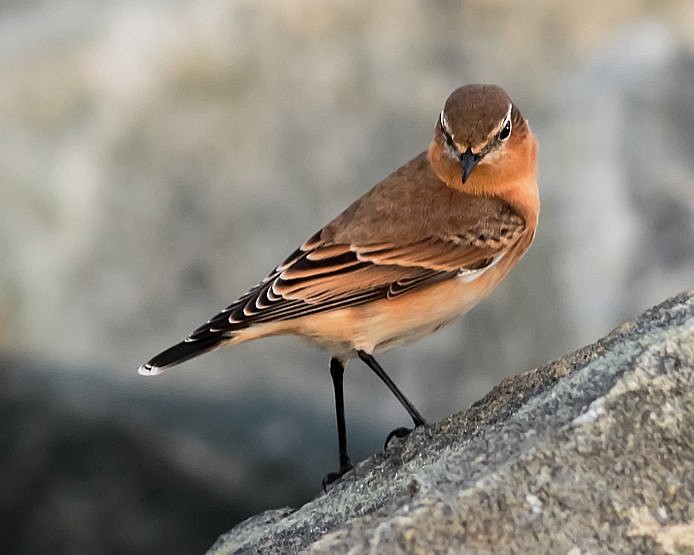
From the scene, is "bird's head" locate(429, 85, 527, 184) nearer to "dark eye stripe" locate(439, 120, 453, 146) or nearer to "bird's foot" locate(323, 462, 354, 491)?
"dark eye stripe" locate(439, 120, 453, 146)

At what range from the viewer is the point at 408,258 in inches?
217

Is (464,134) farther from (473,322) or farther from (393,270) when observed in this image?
(473,322)

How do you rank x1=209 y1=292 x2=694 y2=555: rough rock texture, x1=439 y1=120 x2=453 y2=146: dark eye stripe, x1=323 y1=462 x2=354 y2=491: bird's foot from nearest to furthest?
x1=209 y1=292 x2=694 y2=555: rough rock texture → x1=323 y1=462 x2=354 y2=491: bird's foot → x1=439 y1=120 x2=453 y2=146: dark eye stripe

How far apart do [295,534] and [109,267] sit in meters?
5.29

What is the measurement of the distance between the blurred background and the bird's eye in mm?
3194

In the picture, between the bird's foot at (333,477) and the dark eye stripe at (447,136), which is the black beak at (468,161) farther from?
the bird's foot at (333,477)

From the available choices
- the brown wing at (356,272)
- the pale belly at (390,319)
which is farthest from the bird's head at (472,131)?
the pale belly at (390,319)

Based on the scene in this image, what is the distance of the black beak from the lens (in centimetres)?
554

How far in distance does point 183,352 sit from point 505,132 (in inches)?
72.5

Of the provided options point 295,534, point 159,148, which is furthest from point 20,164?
point 295,534

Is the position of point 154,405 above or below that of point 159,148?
below

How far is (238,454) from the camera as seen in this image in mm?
8555

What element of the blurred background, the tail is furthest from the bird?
the blurred background

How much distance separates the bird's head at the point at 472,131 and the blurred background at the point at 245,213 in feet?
10.5
